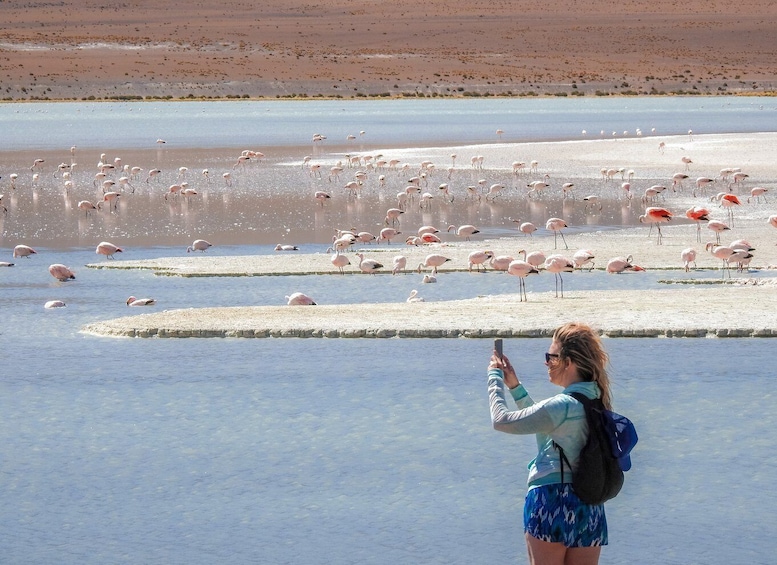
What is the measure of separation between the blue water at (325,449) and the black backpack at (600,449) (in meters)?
2.18

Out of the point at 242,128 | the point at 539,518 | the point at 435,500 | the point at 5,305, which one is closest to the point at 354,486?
the point at 435,500

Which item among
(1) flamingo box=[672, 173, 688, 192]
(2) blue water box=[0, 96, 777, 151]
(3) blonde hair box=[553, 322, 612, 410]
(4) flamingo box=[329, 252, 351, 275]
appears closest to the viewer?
(3) blonde hair box=[553, 322, 612, 410]

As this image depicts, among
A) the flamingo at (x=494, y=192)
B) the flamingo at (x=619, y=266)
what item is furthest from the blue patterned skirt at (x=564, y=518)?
the flamingo at (x=494, y=192)

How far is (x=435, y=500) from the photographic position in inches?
297

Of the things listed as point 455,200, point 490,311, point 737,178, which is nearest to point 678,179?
point 737,178

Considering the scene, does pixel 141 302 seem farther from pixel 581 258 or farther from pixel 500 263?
pixel 581 258

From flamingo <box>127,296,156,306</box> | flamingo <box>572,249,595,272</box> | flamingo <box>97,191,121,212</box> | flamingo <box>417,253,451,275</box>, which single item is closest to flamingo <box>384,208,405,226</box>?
flamingo <box>417,253,451,275</box>

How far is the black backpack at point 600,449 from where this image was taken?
446cm

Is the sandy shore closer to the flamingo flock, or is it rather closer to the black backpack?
the flamingo flock

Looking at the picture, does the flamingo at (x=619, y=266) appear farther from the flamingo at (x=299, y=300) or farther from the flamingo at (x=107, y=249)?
the flamingo at (x=107, y=249)

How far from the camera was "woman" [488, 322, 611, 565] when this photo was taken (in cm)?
445

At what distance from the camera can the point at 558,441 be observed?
14.9ft

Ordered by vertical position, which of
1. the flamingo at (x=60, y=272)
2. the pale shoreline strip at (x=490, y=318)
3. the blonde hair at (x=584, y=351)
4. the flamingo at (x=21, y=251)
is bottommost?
the pale shoreline strip at (x=490, y=318)

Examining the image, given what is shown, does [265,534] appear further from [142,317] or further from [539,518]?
[142,317]
